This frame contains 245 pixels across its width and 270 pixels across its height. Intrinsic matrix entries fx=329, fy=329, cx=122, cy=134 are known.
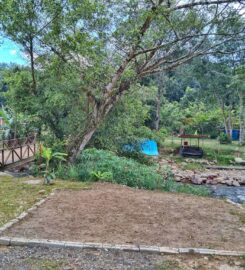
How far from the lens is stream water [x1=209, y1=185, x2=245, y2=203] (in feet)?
33.4

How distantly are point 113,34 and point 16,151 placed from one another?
5.80 meters

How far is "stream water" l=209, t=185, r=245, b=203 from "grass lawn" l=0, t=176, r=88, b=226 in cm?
517

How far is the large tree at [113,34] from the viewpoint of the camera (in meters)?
7.96

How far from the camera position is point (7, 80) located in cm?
1148

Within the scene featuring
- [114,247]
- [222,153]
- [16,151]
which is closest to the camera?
[114,247]

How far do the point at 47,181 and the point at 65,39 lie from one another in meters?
3.86

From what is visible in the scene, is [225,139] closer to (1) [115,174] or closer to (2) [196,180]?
(2) [196,180]

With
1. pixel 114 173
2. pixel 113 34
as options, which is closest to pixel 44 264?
pixel 114 173

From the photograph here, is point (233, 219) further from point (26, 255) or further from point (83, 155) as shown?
point (83, 155)

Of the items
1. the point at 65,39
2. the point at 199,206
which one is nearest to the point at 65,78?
the point at 65,39

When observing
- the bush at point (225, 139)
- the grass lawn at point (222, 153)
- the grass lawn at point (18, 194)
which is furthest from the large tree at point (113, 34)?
the bush at point (225, 139)

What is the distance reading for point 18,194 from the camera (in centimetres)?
588

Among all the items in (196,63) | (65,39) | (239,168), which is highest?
(196,63)

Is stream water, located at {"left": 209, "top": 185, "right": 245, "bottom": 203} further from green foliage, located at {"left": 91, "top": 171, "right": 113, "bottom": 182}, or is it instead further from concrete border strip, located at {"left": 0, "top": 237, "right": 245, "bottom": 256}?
concrete border strip, located at {"left": 0, "top": 237, "right": 245, "bottom": 256}
